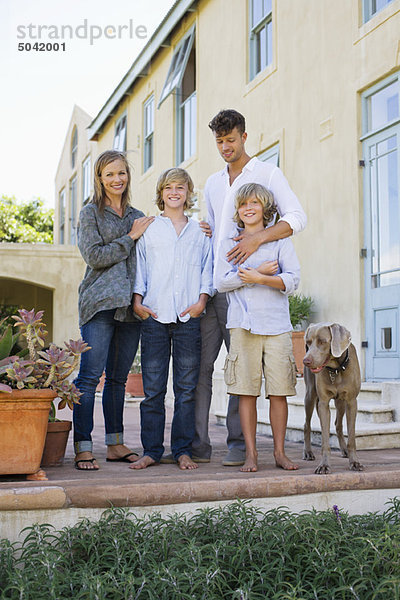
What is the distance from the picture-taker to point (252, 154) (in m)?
9.32

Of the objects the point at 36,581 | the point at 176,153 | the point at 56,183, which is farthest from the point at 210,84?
the point at 56,183

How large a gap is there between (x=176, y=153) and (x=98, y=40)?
2604 millimetres

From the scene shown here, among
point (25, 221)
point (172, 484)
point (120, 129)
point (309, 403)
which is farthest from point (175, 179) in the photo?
point (25, 221)

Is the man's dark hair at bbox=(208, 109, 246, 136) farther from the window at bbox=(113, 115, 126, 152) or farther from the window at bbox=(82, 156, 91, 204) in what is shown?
the window at bbox=(82, 156, 91, 204)

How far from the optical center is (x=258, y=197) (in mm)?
3863

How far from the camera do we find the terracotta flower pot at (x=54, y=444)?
3936 mm

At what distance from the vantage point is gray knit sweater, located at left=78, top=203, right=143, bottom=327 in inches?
Result: 156

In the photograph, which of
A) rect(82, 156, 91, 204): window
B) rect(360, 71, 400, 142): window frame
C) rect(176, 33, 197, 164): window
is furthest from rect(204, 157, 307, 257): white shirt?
rect(82, 156, 91, 204): window

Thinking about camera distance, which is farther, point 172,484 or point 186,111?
point 186,111

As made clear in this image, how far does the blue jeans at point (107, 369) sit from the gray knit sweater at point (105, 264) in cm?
9

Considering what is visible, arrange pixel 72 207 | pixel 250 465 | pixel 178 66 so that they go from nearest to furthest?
pixel 250 465 < pixel 178 66 < pixel 72 207

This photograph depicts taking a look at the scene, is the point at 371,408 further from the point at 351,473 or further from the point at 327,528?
the point at 327,528

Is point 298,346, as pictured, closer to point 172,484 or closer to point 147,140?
point 172,484

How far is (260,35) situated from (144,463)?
7381 millimetres
